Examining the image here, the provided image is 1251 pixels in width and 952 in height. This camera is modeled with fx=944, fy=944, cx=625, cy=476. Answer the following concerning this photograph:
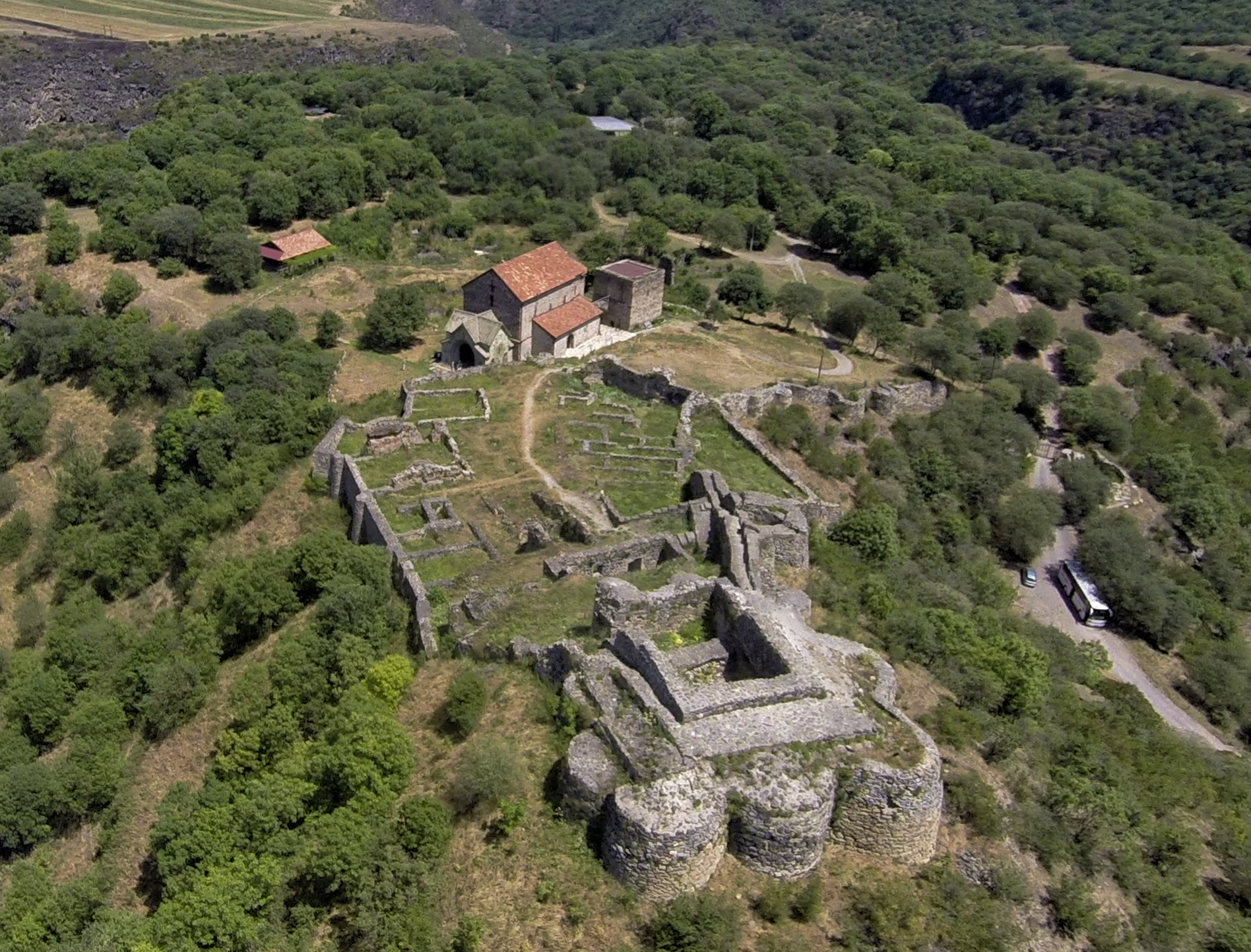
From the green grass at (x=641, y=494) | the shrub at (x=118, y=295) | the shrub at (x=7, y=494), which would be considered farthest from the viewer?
the shrub at (x=118, y=295)

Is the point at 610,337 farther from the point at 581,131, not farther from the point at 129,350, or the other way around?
the point at 581,131

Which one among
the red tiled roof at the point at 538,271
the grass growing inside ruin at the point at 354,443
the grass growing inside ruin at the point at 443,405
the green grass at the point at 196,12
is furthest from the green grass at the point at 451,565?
the green grass at the point at 196,12

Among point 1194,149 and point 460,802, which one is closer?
point 460,802

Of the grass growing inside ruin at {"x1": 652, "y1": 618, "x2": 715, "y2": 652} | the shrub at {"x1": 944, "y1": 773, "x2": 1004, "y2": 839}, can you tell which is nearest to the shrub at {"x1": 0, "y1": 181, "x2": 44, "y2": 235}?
the grass growing inside ruin at {"x1": 652, "y1": 618, "x2": 715, "y2": 652}

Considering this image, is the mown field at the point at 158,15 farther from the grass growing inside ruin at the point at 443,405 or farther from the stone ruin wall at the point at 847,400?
the stone ruin wall at the point at 847,400

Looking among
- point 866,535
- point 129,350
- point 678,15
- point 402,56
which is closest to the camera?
point 866,535

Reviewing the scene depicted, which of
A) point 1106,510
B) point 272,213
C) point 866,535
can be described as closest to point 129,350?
point 272,213
